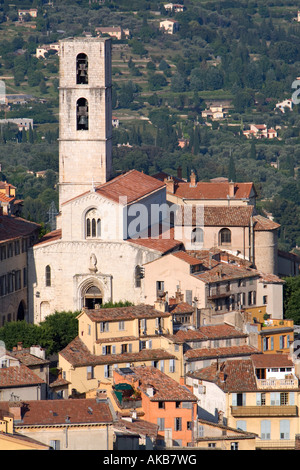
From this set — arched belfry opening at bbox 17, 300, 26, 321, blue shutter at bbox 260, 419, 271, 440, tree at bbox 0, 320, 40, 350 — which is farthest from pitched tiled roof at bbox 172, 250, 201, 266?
blue shutter at bbox 260, 419, 271, 440

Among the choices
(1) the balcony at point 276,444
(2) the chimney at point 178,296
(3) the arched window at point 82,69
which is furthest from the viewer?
(3) the arched window at point 82,69

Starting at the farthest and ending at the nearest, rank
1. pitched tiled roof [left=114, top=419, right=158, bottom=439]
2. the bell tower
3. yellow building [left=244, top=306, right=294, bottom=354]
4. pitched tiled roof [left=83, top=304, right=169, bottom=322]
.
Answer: the bell tower → yellow building [left=244, top=306, right=294, bottom=354] → pitched tiled roof [left=83, top=304, right=169, bottom=322] → pitched tiled roof [left=114, top=419, right=158, bottom=439]

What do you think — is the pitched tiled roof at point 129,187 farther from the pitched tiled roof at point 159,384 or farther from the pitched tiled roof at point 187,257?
the pitched tiled roof at point 159,384

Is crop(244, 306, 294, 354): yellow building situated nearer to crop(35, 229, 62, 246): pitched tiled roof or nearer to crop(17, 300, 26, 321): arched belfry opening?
crop(35, 229, 62, 246): pitched tiled roof

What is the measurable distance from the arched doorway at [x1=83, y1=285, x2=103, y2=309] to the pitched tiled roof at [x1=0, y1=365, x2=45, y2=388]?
14.8 m

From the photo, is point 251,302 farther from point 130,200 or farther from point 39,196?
point 39,196

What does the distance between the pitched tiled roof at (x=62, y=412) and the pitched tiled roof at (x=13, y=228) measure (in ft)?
66.2

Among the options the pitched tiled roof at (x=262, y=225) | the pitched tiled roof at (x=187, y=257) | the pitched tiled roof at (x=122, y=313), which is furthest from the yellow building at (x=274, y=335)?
the pitched tiled roof at (x=262, y=225)

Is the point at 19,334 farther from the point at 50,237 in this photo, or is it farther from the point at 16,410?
the point at 16,410

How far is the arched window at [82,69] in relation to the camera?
78.4m

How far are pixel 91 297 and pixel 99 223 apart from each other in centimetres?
344

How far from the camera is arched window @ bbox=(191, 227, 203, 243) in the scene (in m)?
76.7
